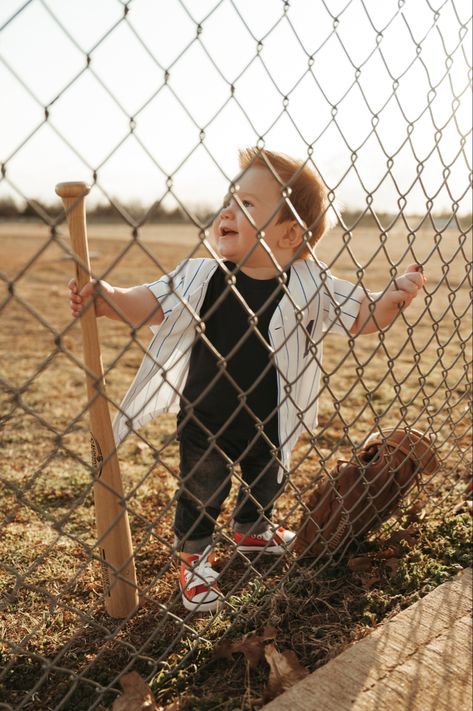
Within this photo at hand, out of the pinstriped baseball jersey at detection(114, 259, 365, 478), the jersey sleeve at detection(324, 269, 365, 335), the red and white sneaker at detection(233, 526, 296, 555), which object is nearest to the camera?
the pinstriped baseball jersey at detection(114, 259, 365, 478)

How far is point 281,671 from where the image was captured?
71.2 inches

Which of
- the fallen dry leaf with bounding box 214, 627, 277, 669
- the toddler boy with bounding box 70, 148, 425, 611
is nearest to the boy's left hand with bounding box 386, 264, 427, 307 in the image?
the toddler boy with bounding box 70, 148, 425, 611

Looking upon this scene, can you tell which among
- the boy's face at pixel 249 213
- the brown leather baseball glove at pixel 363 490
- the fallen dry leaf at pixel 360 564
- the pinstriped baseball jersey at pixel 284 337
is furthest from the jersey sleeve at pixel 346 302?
the fallen dry leaf at pixel 360 564

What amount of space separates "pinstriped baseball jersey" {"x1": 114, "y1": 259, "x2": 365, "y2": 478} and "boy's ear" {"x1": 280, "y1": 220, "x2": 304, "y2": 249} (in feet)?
0.23

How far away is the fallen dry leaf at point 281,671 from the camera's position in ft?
5.79

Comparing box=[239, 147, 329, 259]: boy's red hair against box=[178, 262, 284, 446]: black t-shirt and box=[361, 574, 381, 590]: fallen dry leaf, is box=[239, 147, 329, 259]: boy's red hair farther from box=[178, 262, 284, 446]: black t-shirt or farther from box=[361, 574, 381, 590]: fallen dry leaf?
box=[361, 574, 381, 590]: fallen dry leaf

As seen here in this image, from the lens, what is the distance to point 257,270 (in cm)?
229

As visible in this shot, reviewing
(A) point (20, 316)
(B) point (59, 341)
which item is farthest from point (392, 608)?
(A) point (20, 316)

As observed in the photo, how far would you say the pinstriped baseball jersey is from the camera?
206 centimetres

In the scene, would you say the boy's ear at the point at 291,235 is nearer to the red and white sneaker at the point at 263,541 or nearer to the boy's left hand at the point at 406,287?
the boy's left hand at the point at 406,287

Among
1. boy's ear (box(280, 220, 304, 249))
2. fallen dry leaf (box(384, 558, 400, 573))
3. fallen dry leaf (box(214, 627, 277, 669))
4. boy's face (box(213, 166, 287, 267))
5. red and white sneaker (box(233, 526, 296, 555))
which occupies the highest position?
boy's ear (box(280, 220, 304, 249))

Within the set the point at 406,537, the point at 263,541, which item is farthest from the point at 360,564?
the point at 263,541

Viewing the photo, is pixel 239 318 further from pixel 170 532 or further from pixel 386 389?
pixel 386 389

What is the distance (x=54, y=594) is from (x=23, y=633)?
0.21m
